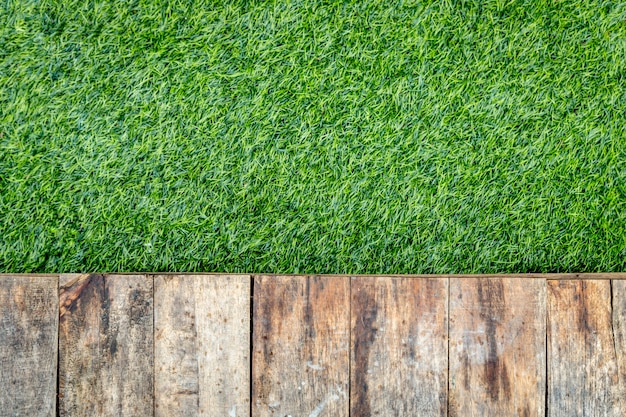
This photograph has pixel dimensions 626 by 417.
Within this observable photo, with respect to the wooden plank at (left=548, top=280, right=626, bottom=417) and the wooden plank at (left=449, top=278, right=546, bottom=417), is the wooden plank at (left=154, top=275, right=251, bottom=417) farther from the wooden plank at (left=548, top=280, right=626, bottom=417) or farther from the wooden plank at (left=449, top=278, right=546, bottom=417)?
the wooden plank at (left=548, top=280, right=626, bottom=417)

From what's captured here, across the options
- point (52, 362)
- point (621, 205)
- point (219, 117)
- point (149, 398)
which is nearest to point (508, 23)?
point (621, 205)

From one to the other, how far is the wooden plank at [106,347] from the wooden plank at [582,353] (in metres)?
1.57

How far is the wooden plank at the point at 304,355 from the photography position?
1641 millimetres

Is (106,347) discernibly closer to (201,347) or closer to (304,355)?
(201,347)

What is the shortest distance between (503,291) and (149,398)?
1.43 metres

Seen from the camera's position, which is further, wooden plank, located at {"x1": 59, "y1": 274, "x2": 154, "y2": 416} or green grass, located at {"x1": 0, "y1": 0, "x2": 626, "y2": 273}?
green grass, located at {"x1": 0, "y1": 0, "x2": 626, "y2": 273}

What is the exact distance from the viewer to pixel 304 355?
165 centimetres

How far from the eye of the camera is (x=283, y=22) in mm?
1887

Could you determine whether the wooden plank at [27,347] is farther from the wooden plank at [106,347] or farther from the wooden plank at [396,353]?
the wooden plank at [396,353]

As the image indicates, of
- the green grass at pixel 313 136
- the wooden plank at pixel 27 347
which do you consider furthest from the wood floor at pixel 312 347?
the green grass at pixel 313 136

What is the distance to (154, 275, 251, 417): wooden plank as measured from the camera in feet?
5.36

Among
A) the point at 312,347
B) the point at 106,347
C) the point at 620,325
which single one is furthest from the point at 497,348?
the point at 106,347

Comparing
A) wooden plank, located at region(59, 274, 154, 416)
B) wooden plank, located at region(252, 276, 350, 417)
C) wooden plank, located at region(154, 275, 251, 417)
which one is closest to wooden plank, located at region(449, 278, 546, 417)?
wooden plank, located at region(252, 276, 350, 417)

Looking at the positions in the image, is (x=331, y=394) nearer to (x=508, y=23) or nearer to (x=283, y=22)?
(x=283, y=22)
